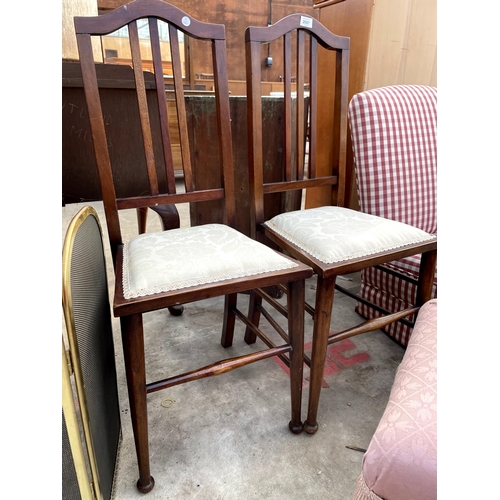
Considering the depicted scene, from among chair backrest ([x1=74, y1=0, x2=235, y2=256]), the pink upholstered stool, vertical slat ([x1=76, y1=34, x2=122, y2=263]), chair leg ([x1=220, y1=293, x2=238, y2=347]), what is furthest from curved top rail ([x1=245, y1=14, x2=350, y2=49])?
the pink upholstered stool

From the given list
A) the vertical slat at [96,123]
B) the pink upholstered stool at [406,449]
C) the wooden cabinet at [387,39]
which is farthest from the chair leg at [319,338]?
the wooden cabinet at [387,39]

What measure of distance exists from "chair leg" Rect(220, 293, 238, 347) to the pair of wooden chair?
3.4 inches

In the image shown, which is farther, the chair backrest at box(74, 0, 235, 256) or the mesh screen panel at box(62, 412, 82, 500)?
the chair backrest at box(74, 0, 235, 256)

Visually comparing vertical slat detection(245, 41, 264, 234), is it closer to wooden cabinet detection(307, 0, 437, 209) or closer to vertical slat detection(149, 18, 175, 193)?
vertical slat detection(149, 18, 175, 193)

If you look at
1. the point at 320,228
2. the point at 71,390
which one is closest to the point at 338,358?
the point at 320,228

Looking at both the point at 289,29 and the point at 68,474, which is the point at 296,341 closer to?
the point at 68,474

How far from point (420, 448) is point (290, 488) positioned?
549 millimetres

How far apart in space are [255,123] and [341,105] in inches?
14.0

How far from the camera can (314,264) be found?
1011mm

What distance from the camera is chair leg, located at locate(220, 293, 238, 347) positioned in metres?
1.43

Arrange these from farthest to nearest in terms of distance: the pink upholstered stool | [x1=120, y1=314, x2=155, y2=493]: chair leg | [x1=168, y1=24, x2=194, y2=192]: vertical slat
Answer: [x1=168, y1=24, x2=194, y2=192]: vertical slat, [x1=120, y1=314, x2=155, y2=493]: chair leg, the pink upholstered stool

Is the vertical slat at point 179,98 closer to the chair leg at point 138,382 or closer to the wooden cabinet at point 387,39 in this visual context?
the chair leg at point 138,382

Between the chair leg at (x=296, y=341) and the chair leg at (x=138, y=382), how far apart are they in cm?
41
